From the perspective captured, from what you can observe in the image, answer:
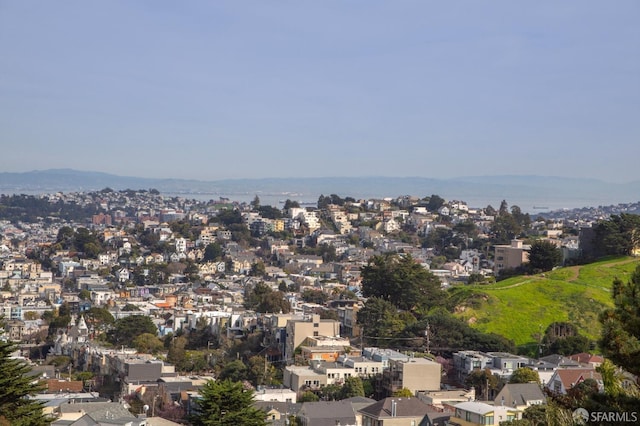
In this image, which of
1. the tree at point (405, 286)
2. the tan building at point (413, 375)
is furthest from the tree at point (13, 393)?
the tree at point (405, 286)

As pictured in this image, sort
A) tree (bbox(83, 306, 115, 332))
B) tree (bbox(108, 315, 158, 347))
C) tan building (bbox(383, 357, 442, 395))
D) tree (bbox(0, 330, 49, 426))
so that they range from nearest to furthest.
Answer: tree (bbox(0, 330, 49, 426)) < tan building (bbox(383, 357, 442, 395)) < tree (bbox(108, 315, 158, 347)) < tree (bbox(83, 306, 115, 332))

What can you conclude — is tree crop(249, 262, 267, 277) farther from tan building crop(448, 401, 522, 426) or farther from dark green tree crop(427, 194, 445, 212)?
tan building crop(448, 401, 522, 426)

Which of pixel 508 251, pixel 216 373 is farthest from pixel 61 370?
pixel 508 251

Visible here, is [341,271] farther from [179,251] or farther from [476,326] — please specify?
[476,326]

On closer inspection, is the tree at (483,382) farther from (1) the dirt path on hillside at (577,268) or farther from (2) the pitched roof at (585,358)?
(1) the dirt path on hillside at (577,268)

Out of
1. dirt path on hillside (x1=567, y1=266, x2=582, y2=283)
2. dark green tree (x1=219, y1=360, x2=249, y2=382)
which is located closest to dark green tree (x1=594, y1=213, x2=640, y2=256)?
dirt path on hillside (x1=567, y1=266, x2=582, y2=283)

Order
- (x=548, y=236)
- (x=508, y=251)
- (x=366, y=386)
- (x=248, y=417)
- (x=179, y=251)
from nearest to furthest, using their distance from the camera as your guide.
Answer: (x=248, y=417)
(x=366, y=386)
(x=508, y=251)
(x=548, y=236)
(x=179, y=251)
